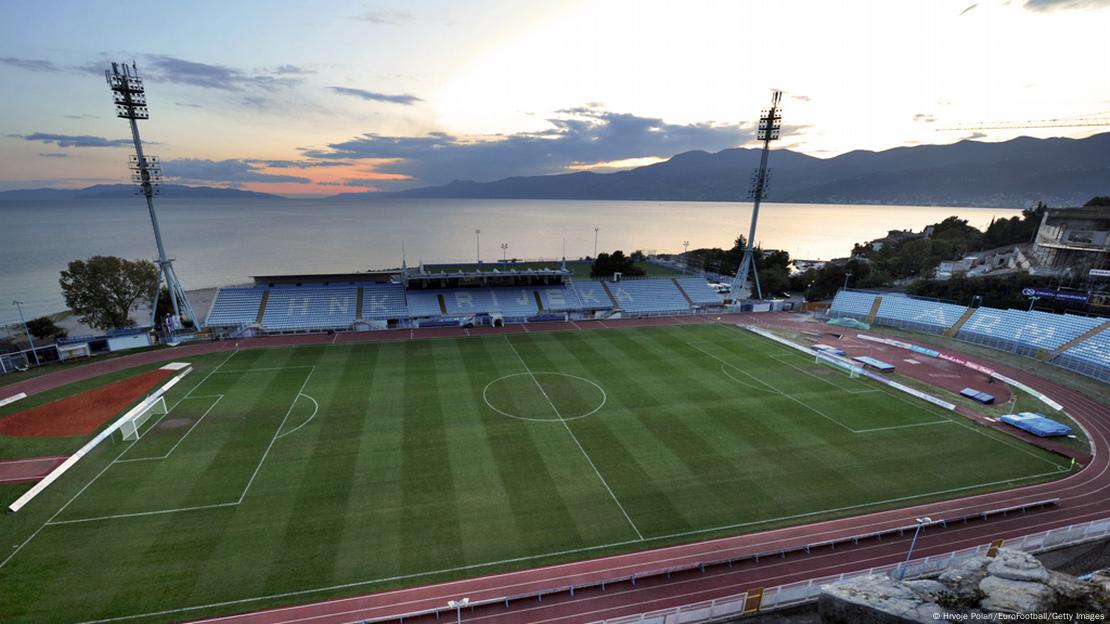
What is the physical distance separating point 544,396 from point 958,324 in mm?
47799

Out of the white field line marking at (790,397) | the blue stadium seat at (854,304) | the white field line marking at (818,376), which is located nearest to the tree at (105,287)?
the white field line marking at (790,397)

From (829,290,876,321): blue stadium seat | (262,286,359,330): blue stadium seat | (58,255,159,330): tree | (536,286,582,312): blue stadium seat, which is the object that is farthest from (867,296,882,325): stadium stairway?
(58,255,159,330): tree

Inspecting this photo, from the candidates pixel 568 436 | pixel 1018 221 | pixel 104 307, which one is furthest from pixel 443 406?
pixel 1018 221

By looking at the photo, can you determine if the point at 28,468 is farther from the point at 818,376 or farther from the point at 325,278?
the point at 818,376

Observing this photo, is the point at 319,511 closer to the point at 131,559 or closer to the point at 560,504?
the point at 131,559

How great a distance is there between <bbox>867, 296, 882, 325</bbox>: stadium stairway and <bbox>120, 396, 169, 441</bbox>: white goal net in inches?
2680

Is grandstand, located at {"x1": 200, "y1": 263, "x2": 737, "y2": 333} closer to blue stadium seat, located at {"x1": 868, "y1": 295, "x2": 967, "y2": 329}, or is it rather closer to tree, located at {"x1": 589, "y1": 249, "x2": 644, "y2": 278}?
tree, located at {"x1": 589, "y1": 249, "x2": 644, "y2": 278}

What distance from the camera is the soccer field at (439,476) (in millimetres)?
17156

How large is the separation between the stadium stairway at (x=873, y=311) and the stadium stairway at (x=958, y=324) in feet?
22.8

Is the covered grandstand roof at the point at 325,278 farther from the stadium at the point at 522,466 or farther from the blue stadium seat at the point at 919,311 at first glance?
the blue stadium seat at the point at 919,311

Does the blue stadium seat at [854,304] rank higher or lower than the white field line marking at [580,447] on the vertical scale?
higher

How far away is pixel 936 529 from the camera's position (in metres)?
20.0

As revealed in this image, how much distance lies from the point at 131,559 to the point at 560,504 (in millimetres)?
17335

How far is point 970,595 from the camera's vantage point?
755 centimetres
